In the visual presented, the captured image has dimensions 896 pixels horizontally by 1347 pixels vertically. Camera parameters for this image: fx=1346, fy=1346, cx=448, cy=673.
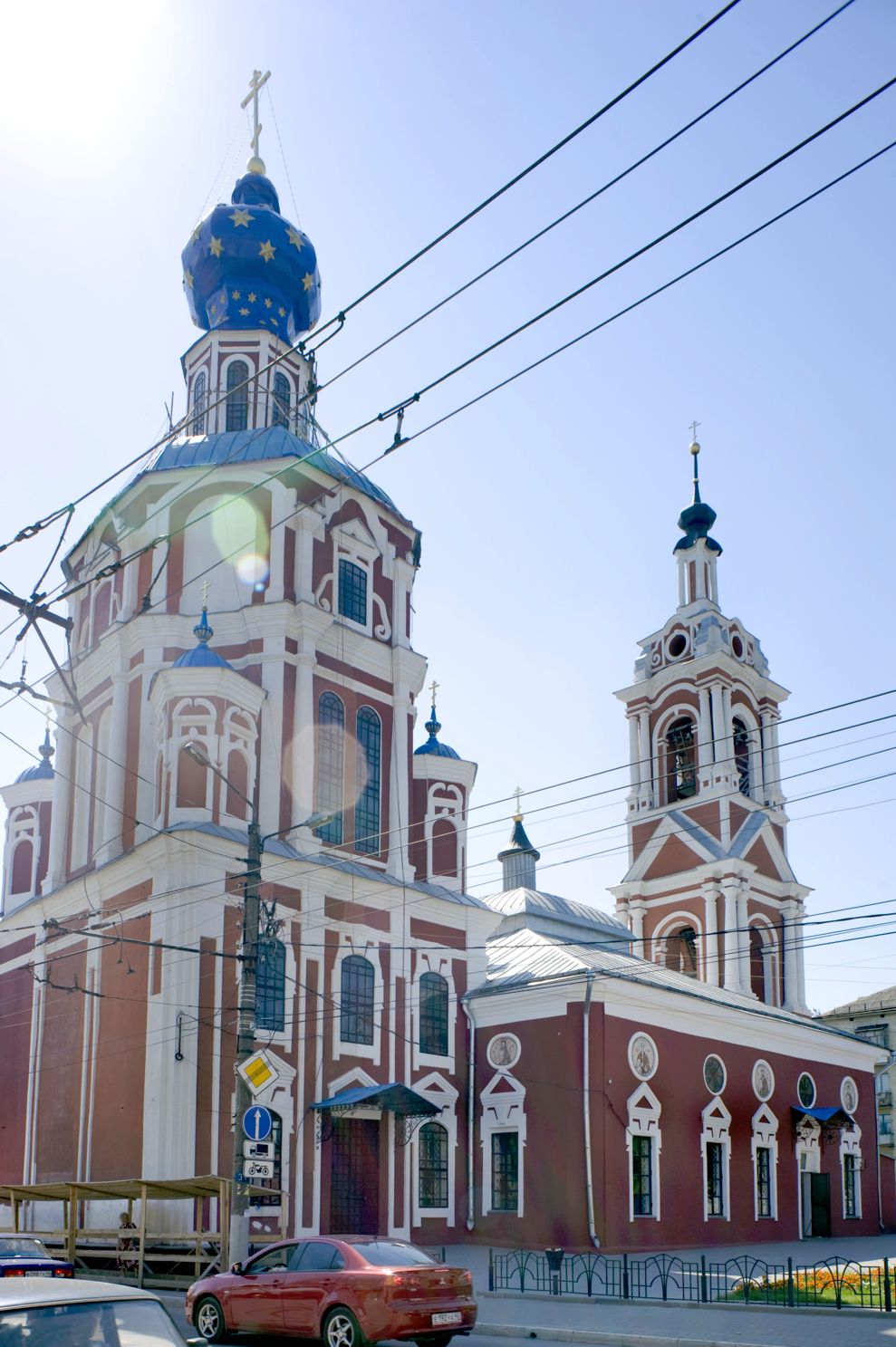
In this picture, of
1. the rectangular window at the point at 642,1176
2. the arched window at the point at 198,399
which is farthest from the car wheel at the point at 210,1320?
the arched window at the point at 198,399

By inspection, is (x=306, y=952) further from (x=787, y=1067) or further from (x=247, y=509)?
(x=787, y=1067)

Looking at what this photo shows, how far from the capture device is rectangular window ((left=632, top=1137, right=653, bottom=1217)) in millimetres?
29125

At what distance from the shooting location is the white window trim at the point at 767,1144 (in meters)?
33.5

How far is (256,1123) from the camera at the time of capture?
17.0 metres

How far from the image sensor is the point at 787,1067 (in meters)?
36.2

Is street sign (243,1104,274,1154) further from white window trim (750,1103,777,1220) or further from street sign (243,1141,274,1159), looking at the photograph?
white window trim (750,1103,777,1220)

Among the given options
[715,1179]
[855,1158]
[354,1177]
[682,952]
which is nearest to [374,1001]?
[354,1177]

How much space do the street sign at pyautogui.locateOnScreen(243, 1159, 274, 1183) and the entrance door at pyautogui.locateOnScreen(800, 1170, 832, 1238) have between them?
2284 centimetres

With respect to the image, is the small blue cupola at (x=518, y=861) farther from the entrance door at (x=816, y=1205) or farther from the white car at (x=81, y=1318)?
the white car at (x=81, y=1318)

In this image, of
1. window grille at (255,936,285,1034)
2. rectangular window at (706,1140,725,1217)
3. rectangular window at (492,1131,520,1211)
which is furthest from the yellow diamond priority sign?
rectangular window at (706,1140,725,1217)

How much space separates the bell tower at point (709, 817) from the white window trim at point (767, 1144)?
20.9 feet

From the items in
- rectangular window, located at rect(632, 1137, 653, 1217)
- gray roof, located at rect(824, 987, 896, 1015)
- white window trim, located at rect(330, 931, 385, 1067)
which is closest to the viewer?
white window trim, located at rect(330, 931, 385, 1067)

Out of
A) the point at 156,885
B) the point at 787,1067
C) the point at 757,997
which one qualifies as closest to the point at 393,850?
the point at 156,885

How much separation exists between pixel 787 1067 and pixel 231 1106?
1734cm
